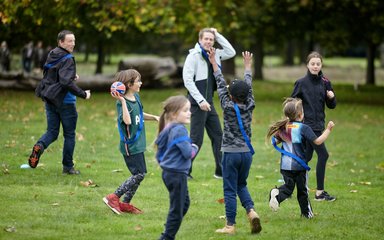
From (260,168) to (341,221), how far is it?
4.41 m

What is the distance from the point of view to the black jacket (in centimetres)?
1032

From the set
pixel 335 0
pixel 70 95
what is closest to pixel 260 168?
pixel 70 95

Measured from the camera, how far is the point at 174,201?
726 centimetres

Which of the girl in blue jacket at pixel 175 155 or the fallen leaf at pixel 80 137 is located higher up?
the girl in blue jacket at pixel 175 155

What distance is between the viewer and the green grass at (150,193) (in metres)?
8.21

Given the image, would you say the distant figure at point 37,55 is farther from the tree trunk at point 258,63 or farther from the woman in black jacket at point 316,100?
the woman in black jacket at point 316,100

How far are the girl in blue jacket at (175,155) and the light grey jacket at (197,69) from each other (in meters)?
3.57

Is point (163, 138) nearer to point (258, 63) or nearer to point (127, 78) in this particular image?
point (127, 78)

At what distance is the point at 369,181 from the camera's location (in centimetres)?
1241

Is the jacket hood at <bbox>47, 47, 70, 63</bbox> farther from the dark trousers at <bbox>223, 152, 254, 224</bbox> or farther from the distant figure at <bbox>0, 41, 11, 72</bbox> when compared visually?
the distant figure at <bbox>0, 41, 11, 72</bbox>

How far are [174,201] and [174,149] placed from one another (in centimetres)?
51

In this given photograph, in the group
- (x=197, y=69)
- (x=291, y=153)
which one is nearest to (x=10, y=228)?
(x=291, y=153)

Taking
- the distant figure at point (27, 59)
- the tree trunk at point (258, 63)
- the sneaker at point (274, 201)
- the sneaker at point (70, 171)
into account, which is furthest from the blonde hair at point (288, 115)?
the distant figure at point (27, 59)

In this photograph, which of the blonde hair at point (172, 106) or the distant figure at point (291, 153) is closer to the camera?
the blonde hair at point (172, 106)
